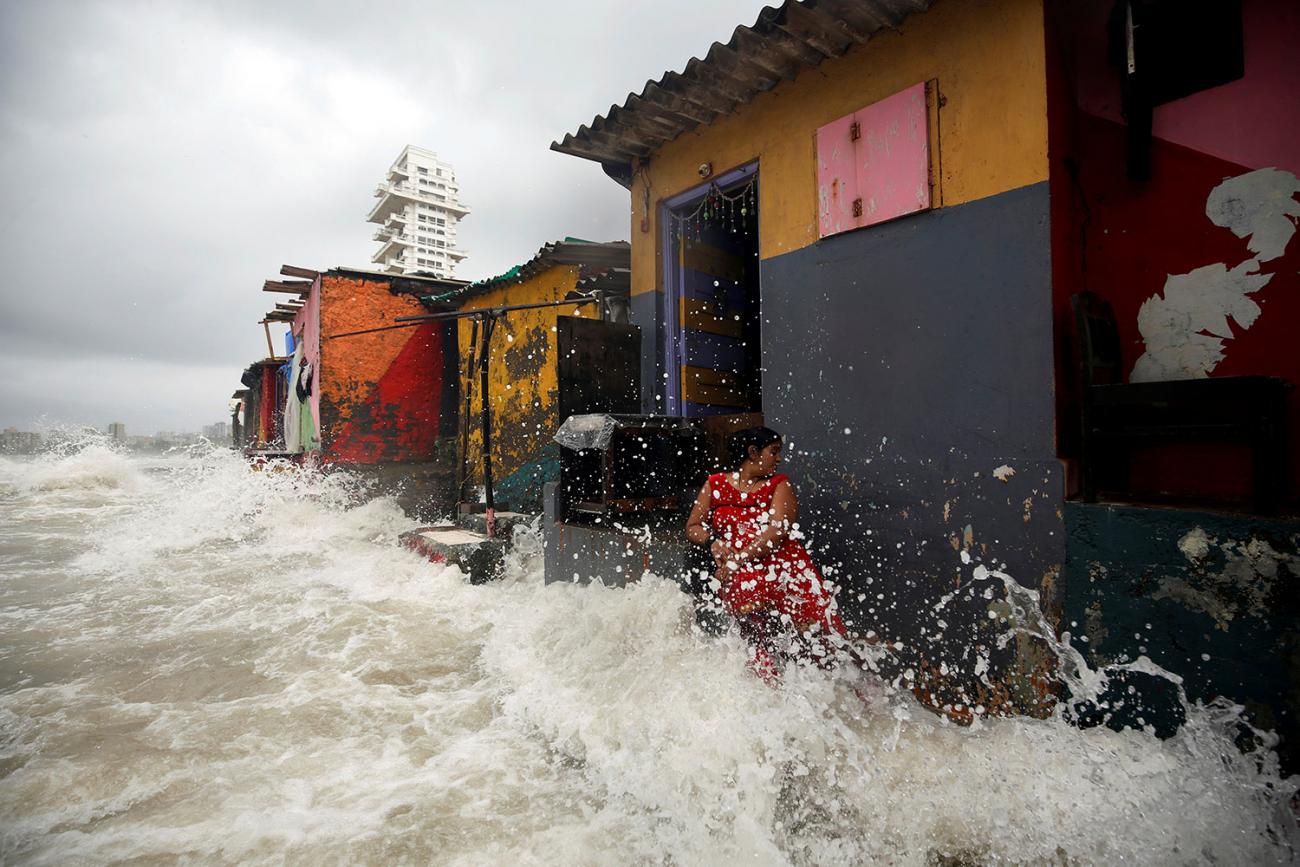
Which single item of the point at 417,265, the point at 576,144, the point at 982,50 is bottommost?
the point at 982,50

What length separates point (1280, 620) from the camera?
2629 millimetres

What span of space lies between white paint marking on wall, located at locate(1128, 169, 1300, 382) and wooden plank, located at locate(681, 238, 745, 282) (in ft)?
12.7

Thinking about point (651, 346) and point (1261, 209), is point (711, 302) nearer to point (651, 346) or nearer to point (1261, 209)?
point (651, 346)

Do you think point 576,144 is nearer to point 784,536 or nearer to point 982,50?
point 982,50

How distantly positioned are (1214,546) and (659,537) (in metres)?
3.35

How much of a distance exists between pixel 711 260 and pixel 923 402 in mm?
3288

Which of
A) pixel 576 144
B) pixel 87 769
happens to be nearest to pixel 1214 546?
pixel 87 769

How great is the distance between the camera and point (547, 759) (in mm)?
3174

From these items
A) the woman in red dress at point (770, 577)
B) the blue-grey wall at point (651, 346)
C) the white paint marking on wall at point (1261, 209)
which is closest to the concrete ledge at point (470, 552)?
the blue-grey wall at point (651, 346)

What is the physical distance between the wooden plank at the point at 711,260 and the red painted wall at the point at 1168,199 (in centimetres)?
337

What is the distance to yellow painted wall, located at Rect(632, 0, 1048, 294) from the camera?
11.9 feet

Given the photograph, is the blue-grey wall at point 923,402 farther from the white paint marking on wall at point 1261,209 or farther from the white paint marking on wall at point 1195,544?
the white paint marking on wall at point 1261,209

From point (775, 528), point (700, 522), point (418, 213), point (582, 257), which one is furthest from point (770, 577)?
point (418, 213)

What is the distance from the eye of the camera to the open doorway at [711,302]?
6.25 meters
